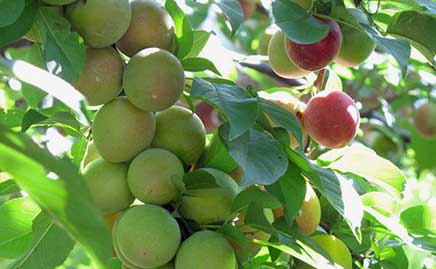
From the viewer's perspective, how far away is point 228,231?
95 centimetres

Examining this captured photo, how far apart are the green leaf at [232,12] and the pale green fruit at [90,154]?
0.26m

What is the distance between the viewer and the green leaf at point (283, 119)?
99 cm

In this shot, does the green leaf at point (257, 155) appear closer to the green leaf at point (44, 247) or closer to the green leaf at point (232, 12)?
the green leaf at point (232, 12)

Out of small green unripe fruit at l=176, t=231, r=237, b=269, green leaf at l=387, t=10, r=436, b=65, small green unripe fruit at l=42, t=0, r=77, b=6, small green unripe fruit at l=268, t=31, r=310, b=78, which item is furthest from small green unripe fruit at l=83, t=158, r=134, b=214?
green leaf at l=387, t=10, r=436, b=65

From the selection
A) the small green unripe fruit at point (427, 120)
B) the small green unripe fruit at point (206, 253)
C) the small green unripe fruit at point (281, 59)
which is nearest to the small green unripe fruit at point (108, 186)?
the small green unripe fruit at point (206, 253)

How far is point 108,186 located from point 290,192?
0.79 feet

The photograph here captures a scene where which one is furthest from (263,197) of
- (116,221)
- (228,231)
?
Result: (116,221)

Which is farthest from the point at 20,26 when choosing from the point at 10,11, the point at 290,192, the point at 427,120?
the point at 427,120

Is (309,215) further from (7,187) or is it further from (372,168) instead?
(7,187)

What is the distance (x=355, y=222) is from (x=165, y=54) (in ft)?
1.08

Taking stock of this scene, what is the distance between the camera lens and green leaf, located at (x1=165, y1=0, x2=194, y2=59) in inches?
42.0

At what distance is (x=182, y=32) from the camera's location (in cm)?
107

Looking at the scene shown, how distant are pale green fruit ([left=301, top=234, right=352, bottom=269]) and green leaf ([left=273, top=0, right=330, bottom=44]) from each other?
303 millimetres

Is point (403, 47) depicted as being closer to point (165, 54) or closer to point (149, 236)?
point (165, 54)
